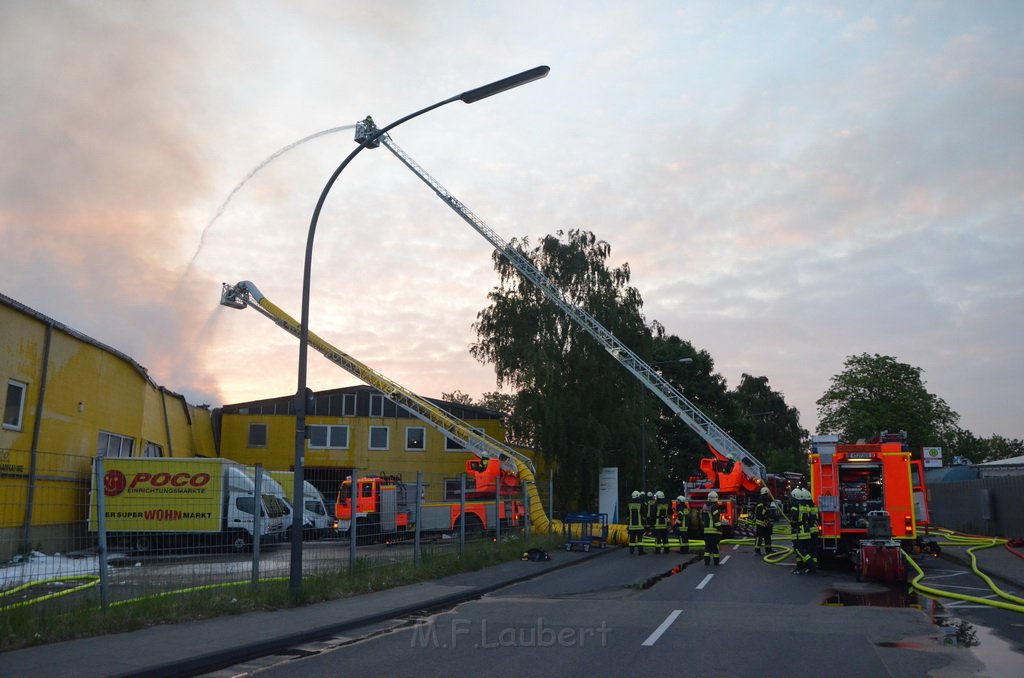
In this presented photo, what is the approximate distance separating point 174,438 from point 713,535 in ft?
83.4

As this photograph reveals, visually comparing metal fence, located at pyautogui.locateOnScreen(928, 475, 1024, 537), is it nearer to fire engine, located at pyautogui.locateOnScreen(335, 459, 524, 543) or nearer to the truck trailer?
fire engine, located at pyautogui.locateOnScreen(335, 459, 524, 543)

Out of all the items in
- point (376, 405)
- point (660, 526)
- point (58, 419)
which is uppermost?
point (376, 405)

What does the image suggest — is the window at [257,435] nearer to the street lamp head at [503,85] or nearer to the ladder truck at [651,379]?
the ladder truck at [651,379]

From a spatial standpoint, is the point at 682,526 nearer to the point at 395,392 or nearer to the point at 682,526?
the point at 682,526

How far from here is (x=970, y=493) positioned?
31328 millimetres

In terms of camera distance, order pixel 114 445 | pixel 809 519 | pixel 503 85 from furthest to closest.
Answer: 1. pixel 114 445
2. pixel 809 519
3. pixel 503 85

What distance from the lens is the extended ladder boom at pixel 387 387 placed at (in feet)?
118

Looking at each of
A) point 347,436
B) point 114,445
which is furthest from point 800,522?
point 347,436

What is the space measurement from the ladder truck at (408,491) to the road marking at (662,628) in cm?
603

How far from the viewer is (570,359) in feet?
133

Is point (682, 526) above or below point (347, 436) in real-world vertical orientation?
below

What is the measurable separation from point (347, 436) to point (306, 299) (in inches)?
1331

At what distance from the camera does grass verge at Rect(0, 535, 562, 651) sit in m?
9.02

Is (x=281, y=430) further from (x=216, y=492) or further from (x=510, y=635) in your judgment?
(x=510, y=635)
